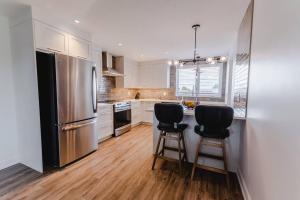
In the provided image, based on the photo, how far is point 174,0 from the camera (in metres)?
1.89

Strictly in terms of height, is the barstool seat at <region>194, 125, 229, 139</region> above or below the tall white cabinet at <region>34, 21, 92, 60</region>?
below

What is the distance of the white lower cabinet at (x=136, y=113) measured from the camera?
494 centimetres

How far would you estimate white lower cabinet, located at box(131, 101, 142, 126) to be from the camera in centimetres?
494

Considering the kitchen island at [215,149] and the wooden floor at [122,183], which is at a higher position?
the kitchen island at [215,149]

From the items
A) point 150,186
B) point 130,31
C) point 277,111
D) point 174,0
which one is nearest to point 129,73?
point 130,31

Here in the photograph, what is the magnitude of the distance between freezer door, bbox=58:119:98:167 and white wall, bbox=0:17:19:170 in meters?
0.95

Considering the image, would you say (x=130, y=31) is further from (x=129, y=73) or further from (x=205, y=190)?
(x=205, y=190)

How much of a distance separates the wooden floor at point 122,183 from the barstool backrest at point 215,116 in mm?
839

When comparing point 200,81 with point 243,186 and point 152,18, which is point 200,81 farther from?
point 243,186

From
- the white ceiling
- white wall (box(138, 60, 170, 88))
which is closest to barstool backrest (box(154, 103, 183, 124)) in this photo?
the white ceiling

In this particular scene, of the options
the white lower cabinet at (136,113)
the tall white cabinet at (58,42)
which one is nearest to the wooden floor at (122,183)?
the tall white cabinet at (58,42)

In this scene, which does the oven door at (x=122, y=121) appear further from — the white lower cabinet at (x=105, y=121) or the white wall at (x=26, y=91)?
the white wall at (x=26, y=91)

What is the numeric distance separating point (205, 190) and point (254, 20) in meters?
2.19

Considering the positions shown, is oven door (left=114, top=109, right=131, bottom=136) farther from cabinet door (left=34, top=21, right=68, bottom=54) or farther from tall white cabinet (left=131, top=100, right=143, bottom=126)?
cabinet door (left=34, top=21, right=68, bottom=54)
